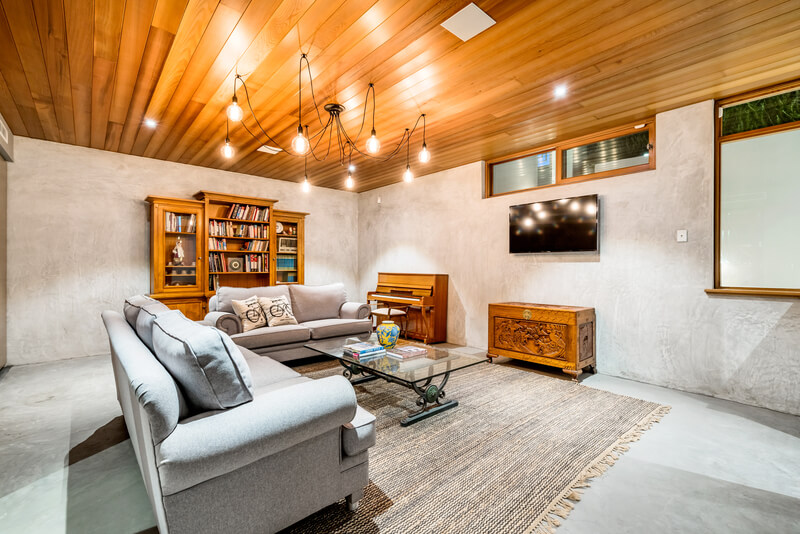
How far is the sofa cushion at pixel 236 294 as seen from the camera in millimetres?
4070

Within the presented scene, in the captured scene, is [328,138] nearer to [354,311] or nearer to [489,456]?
[354,311]

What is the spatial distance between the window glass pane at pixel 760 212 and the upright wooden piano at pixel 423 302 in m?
3.07

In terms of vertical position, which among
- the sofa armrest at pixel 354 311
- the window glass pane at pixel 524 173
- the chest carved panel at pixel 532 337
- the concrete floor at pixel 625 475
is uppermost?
the window glass pane at pixel 524 173

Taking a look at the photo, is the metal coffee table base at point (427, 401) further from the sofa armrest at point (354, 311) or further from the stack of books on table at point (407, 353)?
the sofa armrest at point (354, 311)

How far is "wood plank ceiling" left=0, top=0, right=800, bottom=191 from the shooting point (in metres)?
1.98

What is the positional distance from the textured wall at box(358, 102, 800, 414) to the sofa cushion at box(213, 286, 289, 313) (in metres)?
2.65

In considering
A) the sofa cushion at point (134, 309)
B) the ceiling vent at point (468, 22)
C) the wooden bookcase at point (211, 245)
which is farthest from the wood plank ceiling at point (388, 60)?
the sofa cushion at point (134, 309)

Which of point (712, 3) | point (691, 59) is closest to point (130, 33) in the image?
point (712, 3)

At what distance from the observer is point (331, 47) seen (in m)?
2.28

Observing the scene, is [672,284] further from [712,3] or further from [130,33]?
[130,33]

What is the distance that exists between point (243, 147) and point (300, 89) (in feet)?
5.85

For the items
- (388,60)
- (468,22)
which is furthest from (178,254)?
(468,22)

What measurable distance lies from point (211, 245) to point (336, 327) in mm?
2251

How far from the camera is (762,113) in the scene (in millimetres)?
2863
